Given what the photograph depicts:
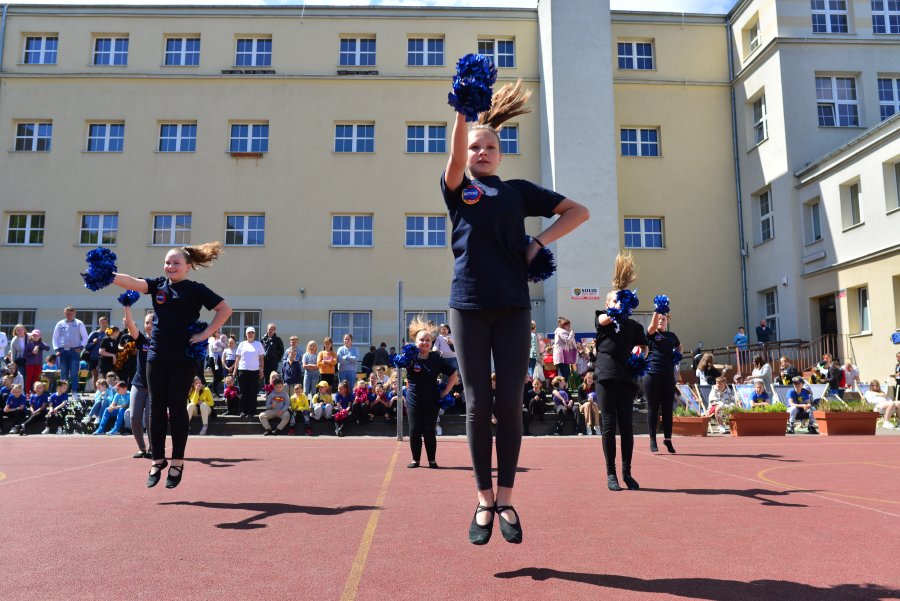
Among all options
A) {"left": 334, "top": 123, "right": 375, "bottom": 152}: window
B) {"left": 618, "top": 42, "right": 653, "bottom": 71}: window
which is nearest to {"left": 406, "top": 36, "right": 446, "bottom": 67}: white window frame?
{"left": 334, "top": 123, "right": 375, "bottom": 152}: window

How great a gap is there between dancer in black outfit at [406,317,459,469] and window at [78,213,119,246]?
22.1 meters

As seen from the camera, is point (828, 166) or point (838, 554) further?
point (828, 166)

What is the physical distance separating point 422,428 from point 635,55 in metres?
24.5

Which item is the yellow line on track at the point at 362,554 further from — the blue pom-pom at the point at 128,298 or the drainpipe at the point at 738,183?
the drainpipe at the point at 738,183

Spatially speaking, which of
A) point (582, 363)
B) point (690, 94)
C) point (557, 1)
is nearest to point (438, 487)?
point (582, 363)

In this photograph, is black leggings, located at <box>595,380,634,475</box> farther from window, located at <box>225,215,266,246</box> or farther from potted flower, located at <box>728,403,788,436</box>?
window, located at <box>225,215,266,246</box>

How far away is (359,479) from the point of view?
727cm

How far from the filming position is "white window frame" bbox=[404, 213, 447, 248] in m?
27.2

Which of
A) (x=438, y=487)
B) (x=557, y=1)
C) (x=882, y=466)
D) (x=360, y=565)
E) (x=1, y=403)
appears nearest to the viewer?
(x=360, y=565)

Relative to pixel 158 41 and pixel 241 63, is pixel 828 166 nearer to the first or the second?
pixel 241 63

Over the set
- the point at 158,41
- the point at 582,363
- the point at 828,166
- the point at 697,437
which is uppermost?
the point at 158,41

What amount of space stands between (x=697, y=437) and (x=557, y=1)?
19.0m

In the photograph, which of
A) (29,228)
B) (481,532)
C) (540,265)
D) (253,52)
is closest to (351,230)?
(253,52)

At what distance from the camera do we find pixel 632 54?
94.4 ft
